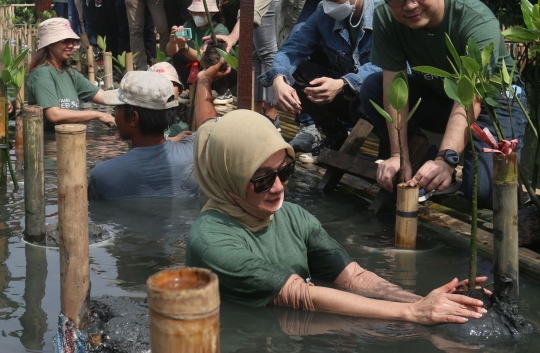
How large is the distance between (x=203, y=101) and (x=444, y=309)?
3281mm

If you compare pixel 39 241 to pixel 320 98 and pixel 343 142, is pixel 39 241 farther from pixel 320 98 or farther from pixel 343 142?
pixel 343 142

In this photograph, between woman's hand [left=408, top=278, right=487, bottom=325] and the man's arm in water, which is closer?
woman's hand [left=408, top=278, right=487, bottom=325]

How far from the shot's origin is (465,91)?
3801mm

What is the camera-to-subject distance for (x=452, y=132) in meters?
4.88

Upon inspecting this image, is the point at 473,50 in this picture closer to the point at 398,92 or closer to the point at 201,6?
the point at 398,92

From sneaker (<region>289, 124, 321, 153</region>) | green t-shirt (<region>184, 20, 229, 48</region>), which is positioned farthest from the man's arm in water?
green t-shirt (<region>184, 20, 229, 48</region>)

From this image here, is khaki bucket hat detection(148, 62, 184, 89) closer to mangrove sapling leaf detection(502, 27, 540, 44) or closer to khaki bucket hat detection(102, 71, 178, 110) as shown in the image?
khaki bucket hat detection(102, 71, 178, 110)

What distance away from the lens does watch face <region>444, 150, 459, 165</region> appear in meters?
4.80

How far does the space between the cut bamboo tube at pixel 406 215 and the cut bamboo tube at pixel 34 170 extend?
2205 mm

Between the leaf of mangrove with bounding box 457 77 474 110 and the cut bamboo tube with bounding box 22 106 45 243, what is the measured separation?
2.63 meters

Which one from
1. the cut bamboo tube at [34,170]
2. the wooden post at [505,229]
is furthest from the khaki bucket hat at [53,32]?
the wooden post at [505,229]

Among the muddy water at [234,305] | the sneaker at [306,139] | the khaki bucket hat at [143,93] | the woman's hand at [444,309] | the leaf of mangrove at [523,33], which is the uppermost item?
the leaf of mangrove at [523,33]

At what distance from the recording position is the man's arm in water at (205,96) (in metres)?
6.27

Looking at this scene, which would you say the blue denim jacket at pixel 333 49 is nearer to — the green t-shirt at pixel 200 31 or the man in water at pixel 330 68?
the man in water at pixel 330 68
